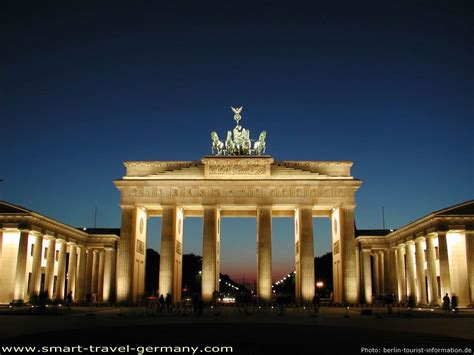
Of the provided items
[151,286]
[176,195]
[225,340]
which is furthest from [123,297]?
[151,286]

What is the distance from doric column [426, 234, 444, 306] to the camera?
54562mm

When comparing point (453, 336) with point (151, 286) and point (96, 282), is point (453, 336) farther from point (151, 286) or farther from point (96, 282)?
point (151, 286)

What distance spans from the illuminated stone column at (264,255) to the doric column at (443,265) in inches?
753

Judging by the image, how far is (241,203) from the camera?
61.6 m

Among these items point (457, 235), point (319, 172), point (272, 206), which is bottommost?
point (457, 235)

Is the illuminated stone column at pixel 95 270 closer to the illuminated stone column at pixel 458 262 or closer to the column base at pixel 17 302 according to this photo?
the column base at pixel 17 302

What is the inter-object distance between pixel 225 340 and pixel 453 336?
1051 cm

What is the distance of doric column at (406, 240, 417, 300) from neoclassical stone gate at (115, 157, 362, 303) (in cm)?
700

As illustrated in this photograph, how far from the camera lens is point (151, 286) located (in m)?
115

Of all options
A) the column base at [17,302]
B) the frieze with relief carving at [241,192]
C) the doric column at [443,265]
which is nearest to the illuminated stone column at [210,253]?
the frieze with relief carving at [241,192]

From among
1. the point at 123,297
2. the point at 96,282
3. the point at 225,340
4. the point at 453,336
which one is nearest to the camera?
the point at 225,340

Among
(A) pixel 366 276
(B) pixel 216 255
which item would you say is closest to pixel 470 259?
(A) pixel 366 276

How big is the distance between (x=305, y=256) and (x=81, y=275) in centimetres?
3279

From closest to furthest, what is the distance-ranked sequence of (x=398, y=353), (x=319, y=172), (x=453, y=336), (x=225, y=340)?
(x=398, y=353), (x=225, y=340), (x=453, y=336), (x=319, y=172)
